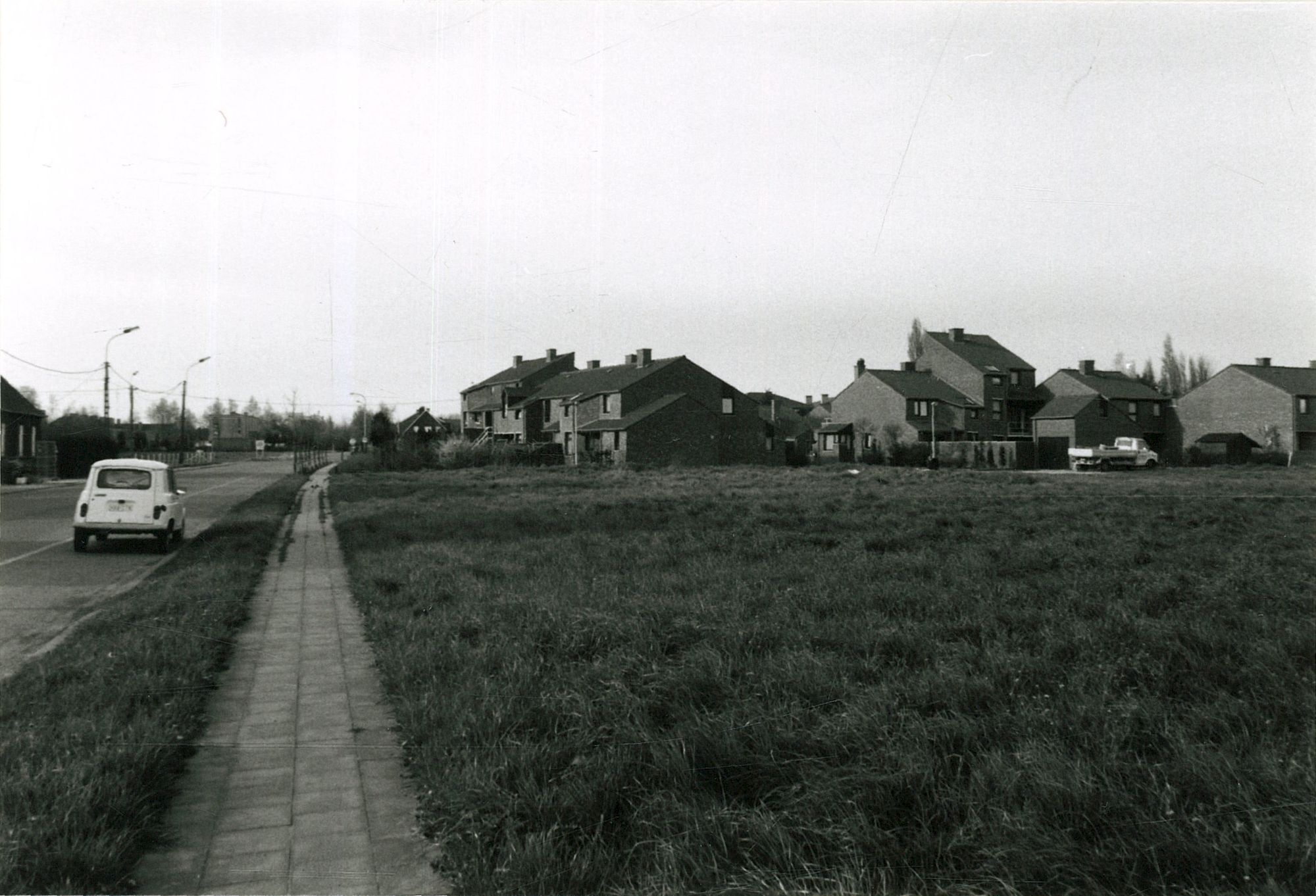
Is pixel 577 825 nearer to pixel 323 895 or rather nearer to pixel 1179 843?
pixel 323 895

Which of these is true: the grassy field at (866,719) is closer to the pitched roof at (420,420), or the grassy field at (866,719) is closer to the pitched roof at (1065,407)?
the pitched roof at (1065,407)

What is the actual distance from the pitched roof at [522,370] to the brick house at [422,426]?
6274mm

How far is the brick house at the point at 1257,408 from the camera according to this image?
65062mm

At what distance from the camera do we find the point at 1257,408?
68000 millimetres

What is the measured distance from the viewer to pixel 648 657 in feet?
20.9

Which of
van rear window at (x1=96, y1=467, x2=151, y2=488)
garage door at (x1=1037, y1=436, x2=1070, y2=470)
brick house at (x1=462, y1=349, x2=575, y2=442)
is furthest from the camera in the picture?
brick house at (x1=462, y1=349, x2=575, y2=442)

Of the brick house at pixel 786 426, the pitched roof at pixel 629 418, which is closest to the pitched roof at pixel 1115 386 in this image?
the brick house at pixel 786 426

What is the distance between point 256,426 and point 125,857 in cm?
12932

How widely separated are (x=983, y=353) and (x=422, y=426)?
63.3m

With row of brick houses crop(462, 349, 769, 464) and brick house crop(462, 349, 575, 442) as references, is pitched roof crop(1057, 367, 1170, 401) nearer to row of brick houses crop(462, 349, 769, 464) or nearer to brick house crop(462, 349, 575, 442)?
row of brick houses crop(462, 349, 769, 464)

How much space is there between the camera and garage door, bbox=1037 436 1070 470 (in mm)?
61125

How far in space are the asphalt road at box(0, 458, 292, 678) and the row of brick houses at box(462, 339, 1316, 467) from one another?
124ft

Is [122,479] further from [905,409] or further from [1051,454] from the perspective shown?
[905,409]

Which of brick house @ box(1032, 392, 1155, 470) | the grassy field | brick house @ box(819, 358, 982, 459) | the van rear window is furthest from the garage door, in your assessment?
the van rear window
